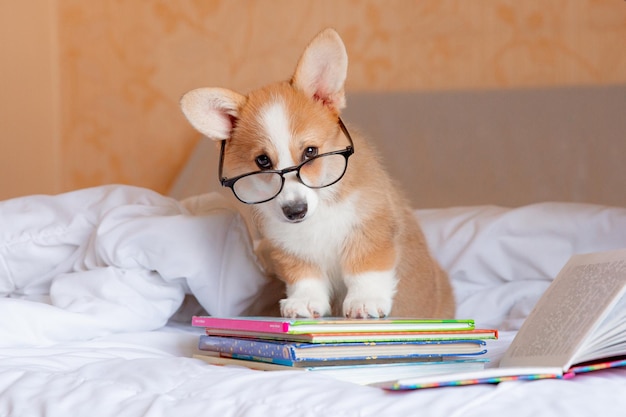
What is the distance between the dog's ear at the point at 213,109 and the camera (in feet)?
4.91

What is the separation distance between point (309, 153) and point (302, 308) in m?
0.28

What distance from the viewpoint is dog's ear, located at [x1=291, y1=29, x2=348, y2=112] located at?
1.47 meters

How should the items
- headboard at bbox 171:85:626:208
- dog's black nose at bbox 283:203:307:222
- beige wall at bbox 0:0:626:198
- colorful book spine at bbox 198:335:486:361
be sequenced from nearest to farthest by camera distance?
colorful book spine at bbox 198:335:486:361 < dog's black nose at bbox 283:203:307:222 < headboard at bbox 171:85:626:208 < beige wall at bbox 0:0:626:198

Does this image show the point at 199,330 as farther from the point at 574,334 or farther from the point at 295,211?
the point at 574,334

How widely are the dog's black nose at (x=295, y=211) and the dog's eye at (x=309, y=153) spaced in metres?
0.09

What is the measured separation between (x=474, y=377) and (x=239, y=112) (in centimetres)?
77

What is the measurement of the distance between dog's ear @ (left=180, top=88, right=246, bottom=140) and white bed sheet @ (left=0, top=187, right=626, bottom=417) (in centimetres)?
24

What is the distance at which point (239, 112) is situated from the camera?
154 cm

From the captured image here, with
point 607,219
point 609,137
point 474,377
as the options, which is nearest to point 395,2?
point 609,137

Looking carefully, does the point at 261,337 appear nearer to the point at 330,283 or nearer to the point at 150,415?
the point at 150,415

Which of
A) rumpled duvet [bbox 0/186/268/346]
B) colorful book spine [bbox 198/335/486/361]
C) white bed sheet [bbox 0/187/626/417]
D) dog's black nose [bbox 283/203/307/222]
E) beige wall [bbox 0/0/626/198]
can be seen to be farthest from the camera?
beige wall [bbox 0/0/626/198]

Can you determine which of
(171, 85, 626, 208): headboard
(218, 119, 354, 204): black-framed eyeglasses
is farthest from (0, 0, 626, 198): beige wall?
(218, 119, 354, 204): black-framed eyeglasses

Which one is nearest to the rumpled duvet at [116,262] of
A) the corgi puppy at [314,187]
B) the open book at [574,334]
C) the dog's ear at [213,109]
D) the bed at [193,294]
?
the bed at [193,294]

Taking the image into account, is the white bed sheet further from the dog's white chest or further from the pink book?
the dog's white chest
